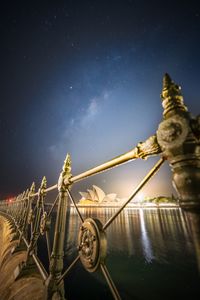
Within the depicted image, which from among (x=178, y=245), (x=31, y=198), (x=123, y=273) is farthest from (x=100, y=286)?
(x=178, y=245)

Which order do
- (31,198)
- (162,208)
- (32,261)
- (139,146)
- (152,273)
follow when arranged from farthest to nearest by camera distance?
(162,208) < (152,273) < (31,198) < (32,261) < (139,146)

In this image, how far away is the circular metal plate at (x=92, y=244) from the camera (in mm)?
1387

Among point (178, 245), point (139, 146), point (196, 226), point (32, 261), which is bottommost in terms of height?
point (178, 245)

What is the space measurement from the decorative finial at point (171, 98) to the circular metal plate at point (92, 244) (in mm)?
1174

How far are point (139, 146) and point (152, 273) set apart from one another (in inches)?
763

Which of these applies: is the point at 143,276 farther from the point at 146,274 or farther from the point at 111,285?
the point at 111,285

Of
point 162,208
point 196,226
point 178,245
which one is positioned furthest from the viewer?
point 162,208

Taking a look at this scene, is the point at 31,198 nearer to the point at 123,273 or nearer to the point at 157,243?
the point at 123,273

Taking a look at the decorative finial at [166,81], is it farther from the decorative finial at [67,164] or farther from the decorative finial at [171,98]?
the decorative finial at [67,164]

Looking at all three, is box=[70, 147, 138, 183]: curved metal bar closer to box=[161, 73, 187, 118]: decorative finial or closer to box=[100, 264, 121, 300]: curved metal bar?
box=[161, 73, 187, 118]: decorative finial

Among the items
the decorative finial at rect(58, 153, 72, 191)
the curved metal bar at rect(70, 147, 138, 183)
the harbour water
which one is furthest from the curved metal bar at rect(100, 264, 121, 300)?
the harbour water

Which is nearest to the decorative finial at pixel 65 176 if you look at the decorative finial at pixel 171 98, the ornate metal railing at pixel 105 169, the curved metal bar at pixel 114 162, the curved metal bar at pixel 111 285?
the ornate metal railing at pixel 105 169

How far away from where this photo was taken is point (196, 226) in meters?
0.77

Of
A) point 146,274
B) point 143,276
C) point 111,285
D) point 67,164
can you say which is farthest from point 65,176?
point 146,274
